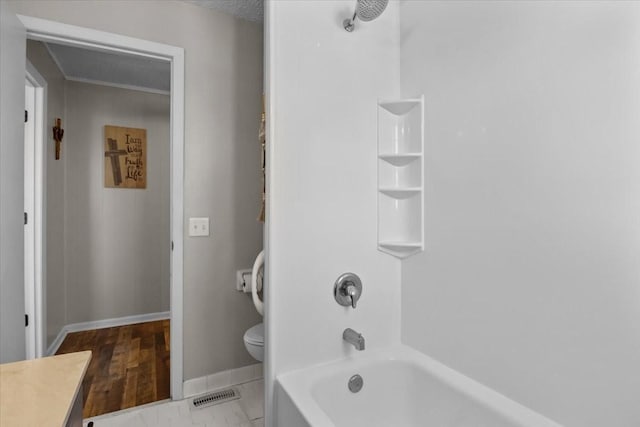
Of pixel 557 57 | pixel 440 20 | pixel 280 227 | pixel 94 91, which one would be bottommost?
pixel 280 227

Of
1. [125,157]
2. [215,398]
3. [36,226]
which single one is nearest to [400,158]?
[215,398]

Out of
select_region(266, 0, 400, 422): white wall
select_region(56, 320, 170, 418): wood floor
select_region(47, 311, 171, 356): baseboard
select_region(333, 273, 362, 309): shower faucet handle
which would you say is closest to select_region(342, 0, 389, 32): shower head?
select_region(266, 0, 400, 422): white wall

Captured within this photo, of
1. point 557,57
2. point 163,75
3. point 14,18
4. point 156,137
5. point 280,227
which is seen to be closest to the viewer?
point 557,57

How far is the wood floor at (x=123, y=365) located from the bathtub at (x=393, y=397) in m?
1.38

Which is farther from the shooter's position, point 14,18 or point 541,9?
point 14,18

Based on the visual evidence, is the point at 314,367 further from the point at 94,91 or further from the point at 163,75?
the point at 94,91

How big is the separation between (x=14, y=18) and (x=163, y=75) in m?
1.89

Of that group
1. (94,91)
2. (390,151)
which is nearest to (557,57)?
(390,151)

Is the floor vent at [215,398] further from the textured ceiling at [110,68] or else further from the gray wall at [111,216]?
the textured ceiling at [110,68]

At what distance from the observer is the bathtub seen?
43.8 inches

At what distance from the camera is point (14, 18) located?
146 cm

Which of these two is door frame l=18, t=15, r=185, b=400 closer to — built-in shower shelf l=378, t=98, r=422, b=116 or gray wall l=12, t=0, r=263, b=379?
gray wall l=12, t=0, r=263, b=379

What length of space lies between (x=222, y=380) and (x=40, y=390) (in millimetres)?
1577

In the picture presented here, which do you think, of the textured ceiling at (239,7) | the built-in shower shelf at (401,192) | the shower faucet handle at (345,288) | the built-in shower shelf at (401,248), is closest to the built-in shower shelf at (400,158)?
the built-in shower shelf at (401,192)
